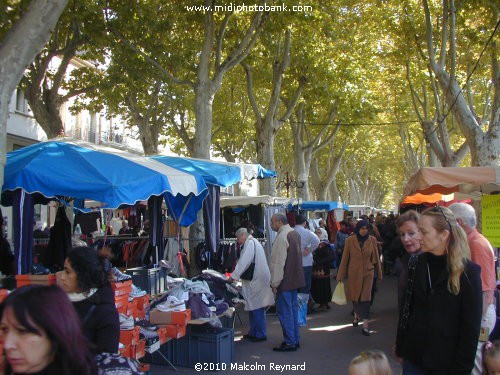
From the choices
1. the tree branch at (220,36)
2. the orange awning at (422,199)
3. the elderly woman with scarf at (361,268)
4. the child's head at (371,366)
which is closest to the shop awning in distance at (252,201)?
the orange awning at (422,199)

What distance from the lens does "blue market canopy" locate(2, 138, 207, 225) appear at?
602 centimetres

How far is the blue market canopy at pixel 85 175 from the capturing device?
602 centimetres

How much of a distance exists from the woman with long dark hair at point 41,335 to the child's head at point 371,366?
1414 mm

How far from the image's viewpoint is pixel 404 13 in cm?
1516

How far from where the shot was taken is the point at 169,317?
639 centimetres

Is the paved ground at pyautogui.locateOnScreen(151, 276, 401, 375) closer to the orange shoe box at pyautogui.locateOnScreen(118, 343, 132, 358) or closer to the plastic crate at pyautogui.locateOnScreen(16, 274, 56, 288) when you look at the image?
the orange shoe box at pyautogui.locateOnScreen(118, 343, 132, 358)

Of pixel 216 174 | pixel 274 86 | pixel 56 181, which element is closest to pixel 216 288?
pixel 216 174

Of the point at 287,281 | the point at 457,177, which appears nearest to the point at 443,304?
the point at 287,281

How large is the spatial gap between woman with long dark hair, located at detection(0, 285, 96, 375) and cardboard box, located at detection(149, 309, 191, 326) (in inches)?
175

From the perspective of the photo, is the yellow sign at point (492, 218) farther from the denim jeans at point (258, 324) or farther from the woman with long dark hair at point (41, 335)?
the woman with long dark hair at point (41, 335)

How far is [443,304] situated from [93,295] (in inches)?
81.7

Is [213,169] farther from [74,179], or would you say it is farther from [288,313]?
[74,179]

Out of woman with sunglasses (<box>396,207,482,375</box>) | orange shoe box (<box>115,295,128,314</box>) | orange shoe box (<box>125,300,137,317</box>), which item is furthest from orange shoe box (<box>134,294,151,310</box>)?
woman with sunglasses (<box>396,207,482,375</box>)

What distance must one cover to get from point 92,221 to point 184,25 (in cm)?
577
